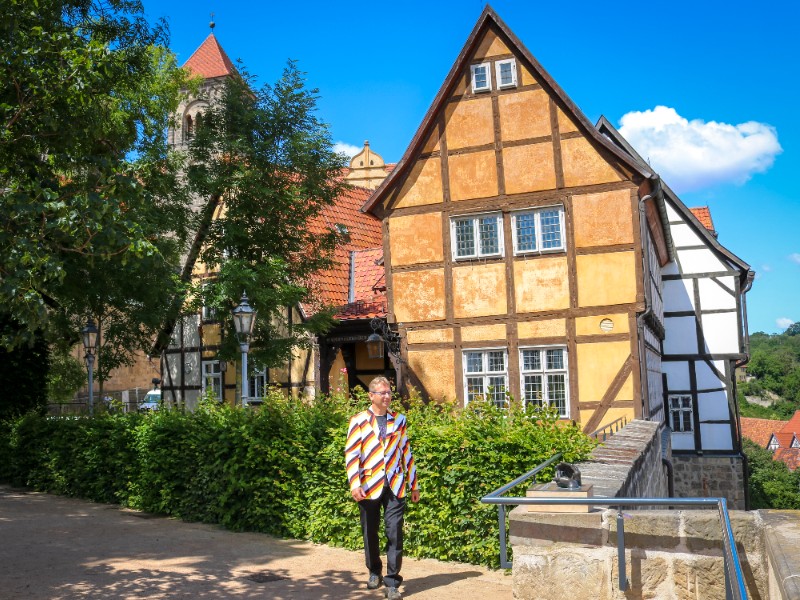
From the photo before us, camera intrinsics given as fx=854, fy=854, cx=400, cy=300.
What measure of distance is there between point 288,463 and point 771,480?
46.5 metres

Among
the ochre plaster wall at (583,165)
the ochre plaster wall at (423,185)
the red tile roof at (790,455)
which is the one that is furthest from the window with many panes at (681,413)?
the red tile roof at (790,455)

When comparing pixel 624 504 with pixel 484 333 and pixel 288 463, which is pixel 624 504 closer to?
pixel 288 463

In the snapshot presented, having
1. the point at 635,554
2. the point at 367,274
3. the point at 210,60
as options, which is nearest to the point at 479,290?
the point at 367,274

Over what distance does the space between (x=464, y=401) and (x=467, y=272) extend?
2.62 metres

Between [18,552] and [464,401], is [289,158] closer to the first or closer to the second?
[464,401]

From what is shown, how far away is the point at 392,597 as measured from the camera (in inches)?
288

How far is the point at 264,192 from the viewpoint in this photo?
19328mm

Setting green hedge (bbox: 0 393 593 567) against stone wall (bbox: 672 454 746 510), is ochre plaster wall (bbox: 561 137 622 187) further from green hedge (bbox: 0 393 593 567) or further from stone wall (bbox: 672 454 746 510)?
stone wall (bbox: 672 454 746 510)

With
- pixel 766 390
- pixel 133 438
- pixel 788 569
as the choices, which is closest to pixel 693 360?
pixel 133 438

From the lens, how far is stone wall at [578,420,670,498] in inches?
283

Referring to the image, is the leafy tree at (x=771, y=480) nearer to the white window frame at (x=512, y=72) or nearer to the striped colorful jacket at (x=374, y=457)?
the white window frame at (x=512, y=72)

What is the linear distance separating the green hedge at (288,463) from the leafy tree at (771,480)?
32.8 meters

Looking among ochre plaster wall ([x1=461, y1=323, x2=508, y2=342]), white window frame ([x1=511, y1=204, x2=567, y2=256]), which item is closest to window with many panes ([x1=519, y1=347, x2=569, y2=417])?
ochre plaster wall ([x1=461, y1=323, x2=508, y2=342])

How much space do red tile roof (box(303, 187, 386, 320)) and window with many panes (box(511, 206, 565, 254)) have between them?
15.3 ft
